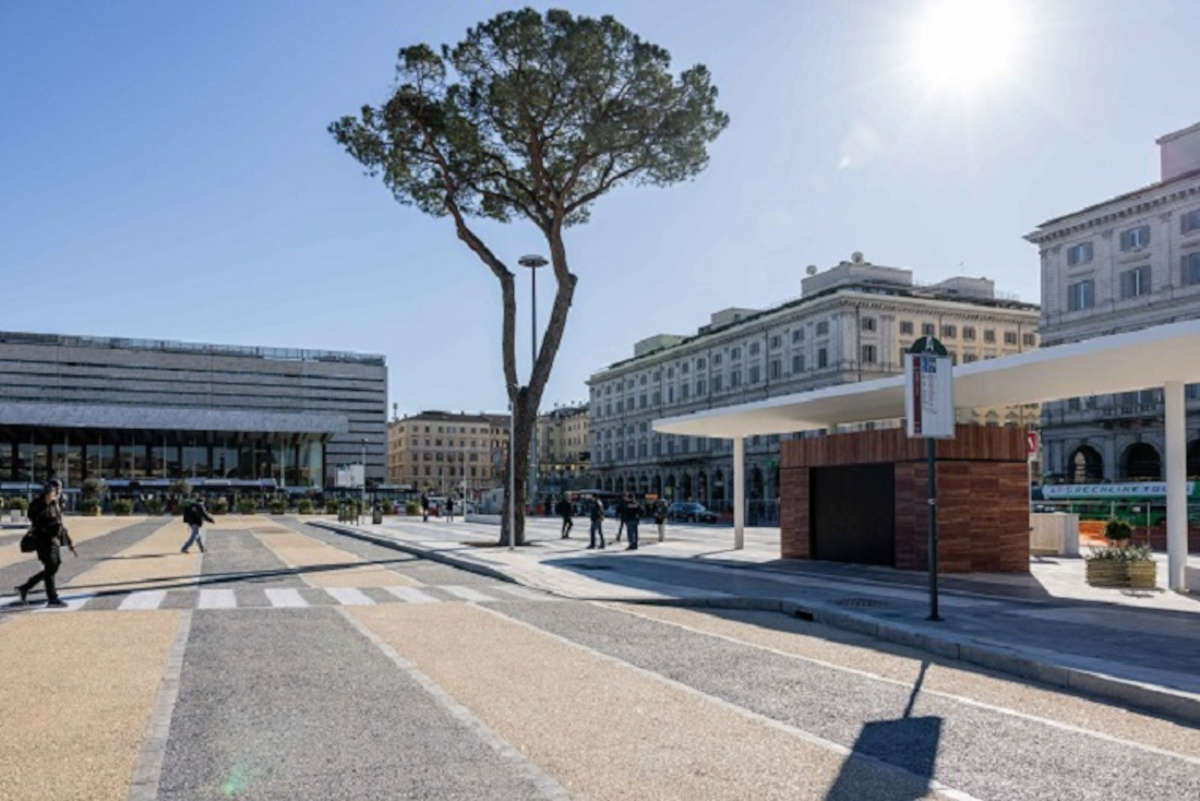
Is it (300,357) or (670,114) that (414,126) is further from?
(300,357)

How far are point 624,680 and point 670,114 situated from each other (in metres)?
24.2

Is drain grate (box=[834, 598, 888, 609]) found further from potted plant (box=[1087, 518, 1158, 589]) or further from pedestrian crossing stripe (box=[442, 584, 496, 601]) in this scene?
pedestrian crossing stripe (box=[442, 584, 496, 601])

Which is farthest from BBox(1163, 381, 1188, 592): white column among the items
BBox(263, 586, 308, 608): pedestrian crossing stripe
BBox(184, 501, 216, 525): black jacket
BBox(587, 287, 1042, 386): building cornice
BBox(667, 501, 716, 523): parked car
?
BBox(587, 287, 1042, 386): building cornice

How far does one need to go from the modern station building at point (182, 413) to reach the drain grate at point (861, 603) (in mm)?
101561

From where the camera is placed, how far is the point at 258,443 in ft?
399

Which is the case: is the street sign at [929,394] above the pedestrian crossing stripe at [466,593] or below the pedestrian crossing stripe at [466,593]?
above

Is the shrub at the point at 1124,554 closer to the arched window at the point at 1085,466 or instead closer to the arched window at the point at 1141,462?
the arched window at the point at 1141,462

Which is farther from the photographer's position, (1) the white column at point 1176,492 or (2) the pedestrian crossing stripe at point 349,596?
(1) the white column at point 1176,492

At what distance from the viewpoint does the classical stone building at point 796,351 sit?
8825cm

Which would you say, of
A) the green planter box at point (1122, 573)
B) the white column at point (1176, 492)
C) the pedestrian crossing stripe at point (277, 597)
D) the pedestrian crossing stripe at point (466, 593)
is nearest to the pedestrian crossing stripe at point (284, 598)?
the pedestrian crossing stripe at point (277, 597)

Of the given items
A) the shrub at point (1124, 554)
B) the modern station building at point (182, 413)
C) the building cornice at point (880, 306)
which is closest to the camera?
the shrub at point (1124, 554)

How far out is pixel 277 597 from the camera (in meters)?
16.7

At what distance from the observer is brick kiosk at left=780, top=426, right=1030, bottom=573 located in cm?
2159

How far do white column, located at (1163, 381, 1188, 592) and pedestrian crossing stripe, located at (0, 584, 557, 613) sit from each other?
10.8 metres
